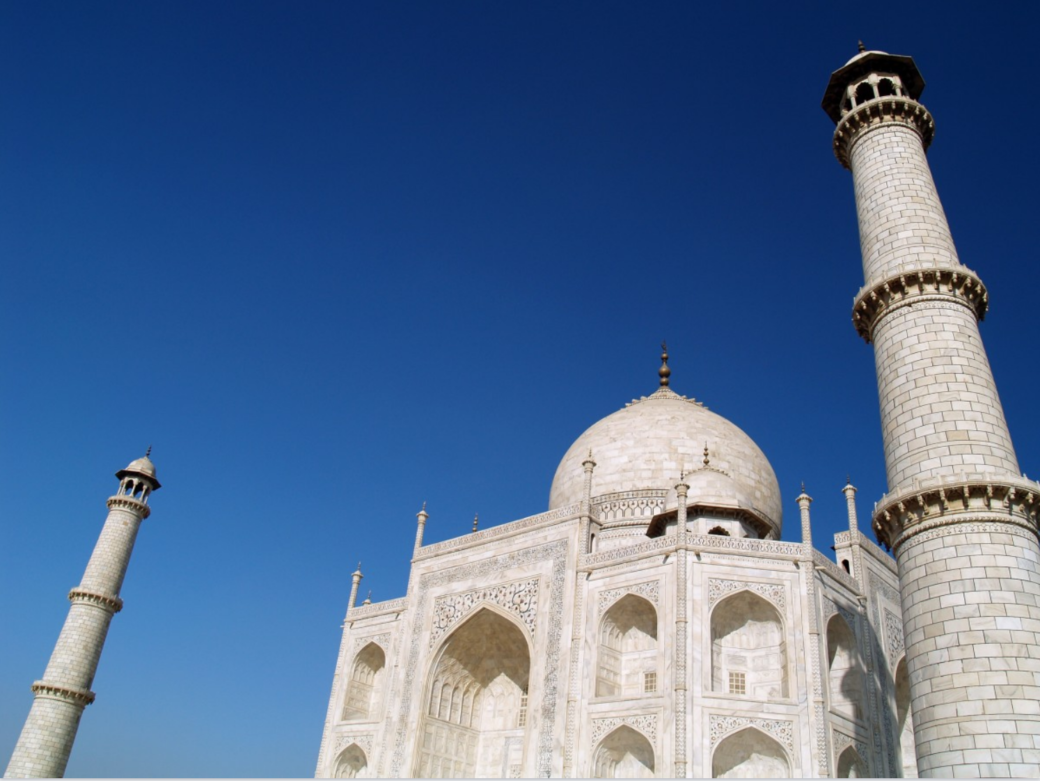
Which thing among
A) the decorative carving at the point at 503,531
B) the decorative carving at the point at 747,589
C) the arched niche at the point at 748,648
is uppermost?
the decorative carving at the point at 503,531

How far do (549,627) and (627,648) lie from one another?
170cm

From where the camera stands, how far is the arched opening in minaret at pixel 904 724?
1866 centimetres

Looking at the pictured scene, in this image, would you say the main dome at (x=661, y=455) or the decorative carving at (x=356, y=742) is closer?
the decorative carving at (x=356, y=742)

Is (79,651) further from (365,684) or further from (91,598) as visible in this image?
(365,684)

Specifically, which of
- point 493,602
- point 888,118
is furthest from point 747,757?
point 888,118

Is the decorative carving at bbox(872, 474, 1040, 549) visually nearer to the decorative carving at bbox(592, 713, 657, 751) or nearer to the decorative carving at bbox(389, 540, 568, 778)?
the decorative carving at bbox(592, 713, 657, 751)

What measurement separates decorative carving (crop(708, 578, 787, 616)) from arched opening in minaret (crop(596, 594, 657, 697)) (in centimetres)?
129

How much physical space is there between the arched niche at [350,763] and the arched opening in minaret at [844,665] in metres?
11.3

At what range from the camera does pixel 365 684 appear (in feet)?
76.6

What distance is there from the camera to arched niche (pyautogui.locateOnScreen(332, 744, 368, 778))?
21984 millimetres

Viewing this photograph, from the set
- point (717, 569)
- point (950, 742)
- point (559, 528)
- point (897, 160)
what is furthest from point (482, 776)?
point (897, 160)

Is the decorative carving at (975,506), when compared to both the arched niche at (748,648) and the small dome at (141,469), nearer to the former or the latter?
the arched niche at (748,648)

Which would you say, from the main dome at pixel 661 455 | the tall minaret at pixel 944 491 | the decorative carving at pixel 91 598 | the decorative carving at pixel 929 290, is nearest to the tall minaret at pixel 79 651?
the decorative carving at pixel 91 598

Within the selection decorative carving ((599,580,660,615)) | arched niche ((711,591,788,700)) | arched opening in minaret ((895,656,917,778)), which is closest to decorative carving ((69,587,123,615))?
decorative carving ((599,580,660,615))
